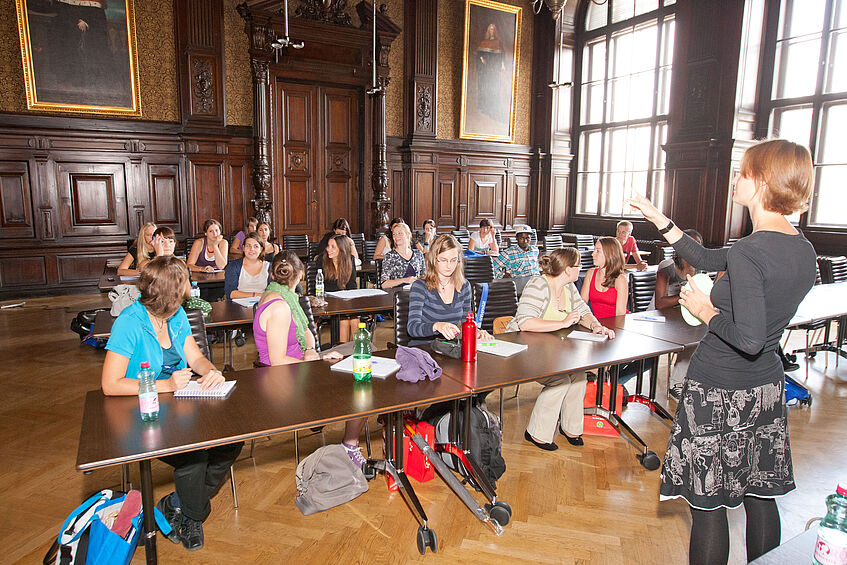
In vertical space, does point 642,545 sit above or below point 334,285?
below

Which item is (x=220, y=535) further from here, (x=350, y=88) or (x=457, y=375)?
(x=350, y=88)

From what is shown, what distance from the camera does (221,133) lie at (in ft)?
30.2

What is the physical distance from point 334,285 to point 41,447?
95.8 inches

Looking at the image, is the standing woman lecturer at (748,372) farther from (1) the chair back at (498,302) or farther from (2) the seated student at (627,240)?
(2) the seated student at (627,240)

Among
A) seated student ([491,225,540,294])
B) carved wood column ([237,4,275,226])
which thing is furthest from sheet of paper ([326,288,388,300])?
carved wood column ([237,4,275,226])

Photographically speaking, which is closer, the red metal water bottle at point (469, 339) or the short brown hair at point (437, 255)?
the red metal water bottle at point (469, 339)

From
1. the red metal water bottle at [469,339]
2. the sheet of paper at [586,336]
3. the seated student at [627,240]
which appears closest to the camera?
the red metal water bottle at [469,339]

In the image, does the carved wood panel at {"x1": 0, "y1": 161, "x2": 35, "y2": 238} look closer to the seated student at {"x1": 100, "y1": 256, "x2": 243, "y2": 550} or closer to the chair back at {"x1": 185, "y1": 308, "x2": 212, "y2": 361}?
the chair back at {"x1": 185, "y1": 308, "x2": 212, "y2": 361}

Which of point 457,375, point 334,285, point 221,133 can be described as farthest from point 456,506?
point 221,133

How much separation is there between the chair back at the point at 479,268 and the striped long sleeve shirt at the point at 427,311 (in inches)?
89.1

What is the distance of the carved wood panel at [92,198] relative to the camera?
8.42 meters

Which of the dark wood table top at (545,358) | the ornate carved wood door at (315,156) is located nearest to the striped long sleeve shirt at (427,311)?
the dark wood table top at (545,358)

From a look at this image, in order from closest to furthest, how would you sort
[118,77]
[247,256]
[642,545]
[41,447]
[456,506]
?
[642,545], [456,506], [41,447], [247,256], [118,77]

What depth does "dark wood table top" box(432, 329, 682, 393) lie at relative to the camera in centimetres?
256
